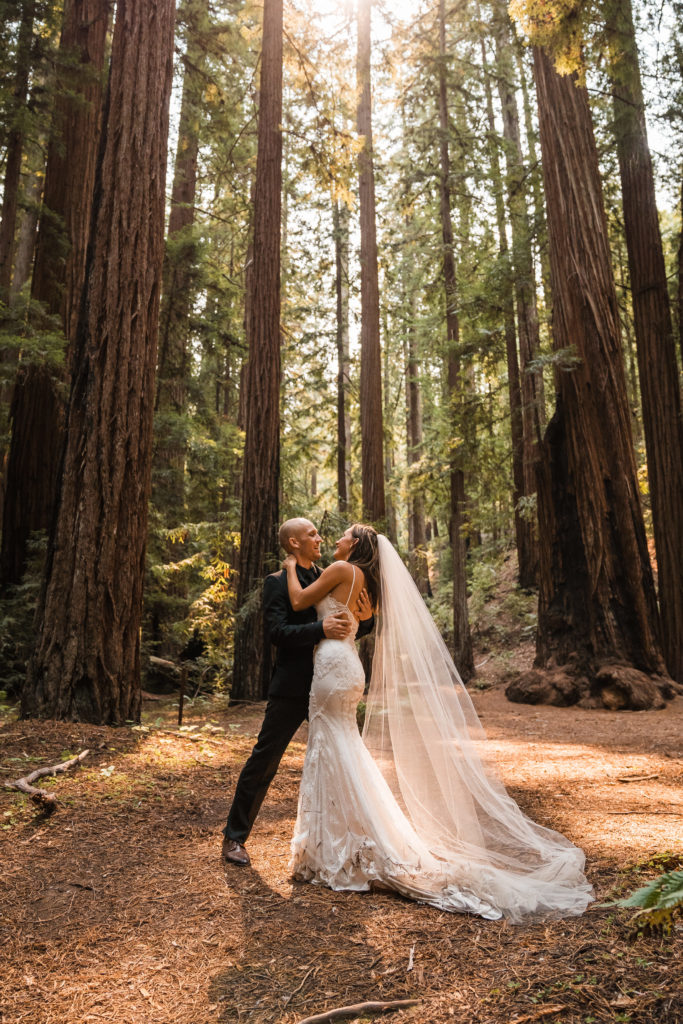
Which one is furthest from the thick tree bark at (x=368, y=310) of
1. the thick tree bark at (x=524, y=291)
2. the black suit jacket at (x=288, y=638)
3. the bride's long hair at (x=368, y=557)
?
the black suit jacket at (x=288, y=638)

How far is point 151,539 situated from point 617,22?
342 inches

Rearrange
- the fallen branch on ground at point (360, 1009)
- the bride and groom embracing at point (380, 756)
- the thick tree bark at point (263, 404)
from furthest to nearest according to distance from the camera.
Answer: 1. the thick tree bark at point (263, 404)
2. the bride and groom embracing at point (380, 756)
3. the fallen branch on ground at point (360, 1009)

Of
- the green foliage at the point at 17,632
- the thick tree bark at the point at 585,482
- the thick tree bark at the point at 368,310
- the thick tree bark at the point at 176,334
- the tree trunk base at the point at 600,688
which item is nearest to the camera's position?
the tree trunk base at the point at 600,688

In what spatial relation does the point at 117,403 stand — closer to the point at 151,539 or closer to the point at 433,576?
the point at 151,539

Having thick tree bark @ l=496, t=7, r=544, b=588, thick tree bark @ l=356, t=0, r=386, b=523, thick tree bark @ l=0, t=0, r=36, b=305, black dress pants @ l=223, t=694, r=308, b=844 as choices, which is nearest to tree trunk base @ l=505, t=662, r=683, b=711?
thick tree bark @ l=496, t=7, r=544, b=588

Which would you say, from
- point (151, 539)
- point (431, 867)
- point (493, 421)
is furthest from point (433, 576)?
point (431, 867)

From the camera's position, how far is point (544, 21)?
5746 mm

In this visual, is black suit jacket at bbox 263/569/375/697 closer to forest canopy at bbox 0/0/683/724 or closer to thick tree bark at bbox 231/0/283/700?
forest canopy at bbox 0/0/683/724

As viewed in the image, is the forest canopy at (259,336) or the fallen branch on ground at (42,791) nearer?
the fallen branch on ground at (42,791)

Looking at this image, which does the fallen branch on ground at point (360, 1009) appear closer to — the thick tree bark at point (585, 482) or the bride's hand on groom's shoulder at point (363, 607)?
the bride's hand on groom's shoulder at point (363, 607)

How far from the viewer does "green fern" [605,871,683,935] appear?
2150 mm

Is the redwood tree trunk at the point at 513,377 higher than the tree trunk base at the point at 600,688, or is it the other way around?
the redwood tree trunk at the point at 513,377

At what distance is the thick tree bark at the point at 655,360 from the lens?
1080 cm

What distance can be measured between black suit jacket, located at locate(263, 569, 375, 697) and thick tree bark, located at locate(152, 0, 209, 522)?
7.97 m
